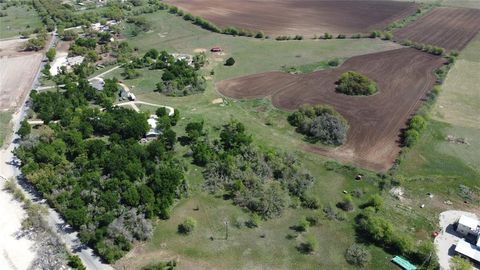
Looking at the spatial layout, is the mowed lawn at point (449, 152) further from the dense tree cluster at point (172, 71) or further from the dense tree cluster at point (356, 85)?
the dense tree cluster at point (172, 71)

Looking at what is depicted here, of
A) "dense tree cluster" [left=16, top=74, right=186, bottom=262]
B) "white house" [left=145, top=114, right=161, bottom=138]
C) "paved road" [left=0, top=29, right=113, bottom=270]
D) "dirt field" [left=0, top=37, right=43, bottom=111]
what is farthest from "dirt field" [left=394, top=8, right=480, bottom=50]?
"paved road" [left=0, top=29, right=113, bottom=270]

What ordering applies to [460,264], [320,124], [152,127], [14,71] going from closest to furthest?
[460,264] → [320,124] → [152,127] → [14,71]

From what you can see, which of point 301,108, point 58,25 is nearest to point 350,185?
point 301,108

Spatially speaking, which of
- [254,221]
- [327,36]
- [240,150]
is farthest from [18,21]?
[254,221]

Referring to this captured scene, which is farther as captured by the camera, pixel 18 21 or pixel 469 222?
pixel 18 21

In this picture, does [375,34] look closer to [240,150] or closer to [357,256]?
[240,150]
